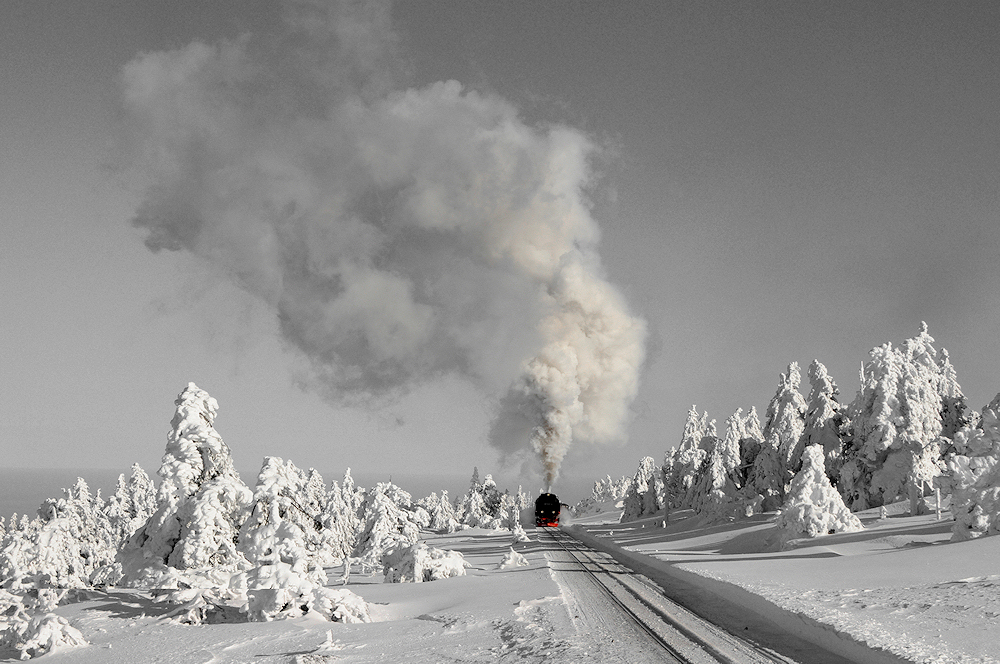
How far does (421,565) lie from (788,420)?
46.9 meters

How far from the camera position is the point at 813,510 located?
36.2 meters

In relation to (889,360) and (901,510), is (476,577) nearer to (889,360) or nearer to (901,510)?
(901,510)

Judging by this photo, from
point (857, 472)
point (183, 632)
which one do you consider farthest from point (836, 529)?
point (183, 632)

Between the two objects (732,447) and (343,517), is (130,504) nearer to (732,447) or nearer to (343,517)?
(343,517)

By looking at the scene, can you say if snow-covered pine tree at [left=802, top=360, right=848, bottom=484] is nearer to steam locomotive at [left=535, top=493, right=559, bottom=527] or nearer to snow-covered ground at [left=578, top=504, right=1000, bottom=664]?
snow-covered ground at [left=578, top=504, right=1000, bottom=664]

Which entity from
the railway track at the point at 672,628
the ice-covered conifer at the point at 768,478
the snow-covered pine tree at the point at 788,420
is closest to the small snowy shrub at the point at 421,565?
the railway track at the point at 672,628

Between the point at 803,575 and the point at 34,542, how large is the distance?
131ft

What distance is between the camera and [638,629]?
14.7m

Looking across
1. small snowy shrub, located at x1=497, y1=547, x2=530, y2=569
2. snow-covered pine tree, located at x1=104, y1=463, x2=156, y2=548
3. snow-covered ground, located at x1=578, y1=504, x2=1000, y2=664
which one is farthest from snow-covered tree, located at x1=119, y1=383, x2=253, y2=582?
snow-covered pine tree, located at x1=104, y1=463, x2=156, y2=548

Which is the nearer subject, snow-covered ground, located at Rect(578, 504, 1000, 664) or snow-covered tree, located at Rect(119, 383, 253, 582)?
snow-covered ground, located at Rect(578, 504, 1000, 664)

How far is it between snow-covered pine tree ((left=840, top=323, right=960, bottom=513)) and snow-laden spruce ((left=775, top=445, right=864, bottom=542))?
9.98m

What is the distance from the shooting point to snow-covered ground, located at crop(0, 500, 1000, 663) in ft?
40.0

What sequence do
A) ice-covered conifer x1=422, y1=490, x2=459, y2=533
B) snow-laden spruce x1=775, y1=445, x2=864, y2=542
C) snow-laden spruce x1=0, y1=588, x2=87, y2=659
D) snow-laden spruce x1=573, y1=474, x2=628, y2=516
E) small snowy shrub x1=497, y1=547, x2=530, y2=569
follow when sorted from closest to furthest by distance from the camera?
snow-laden spruce x1=0, y1=588, x2=87, y2=659 < small snowy shrub x1=497, y1=547, x2=530, y2=569 < snow-laden spruce x1=775, y1=445, x2=864, y2=542 < ice-covered conifer x1=422, y1=490, x2=459, y2=533 < snow-laden spruce x1=573, y1=474, x2=628, y2=516

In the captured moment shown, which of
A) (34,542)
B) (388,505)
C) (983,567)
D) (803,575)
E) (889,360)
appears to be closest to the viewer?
(983,567)
